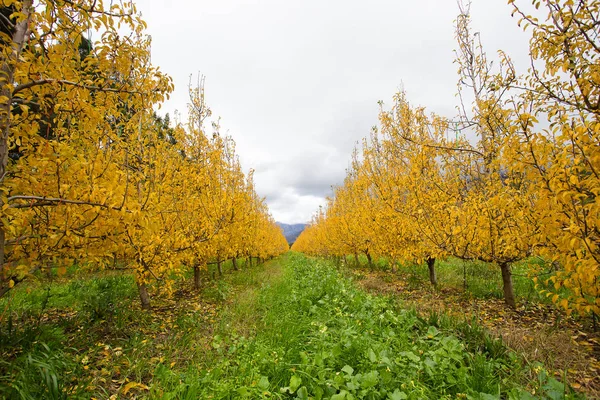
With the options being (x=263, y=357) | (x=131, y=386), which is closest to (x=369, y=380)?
(x=263, y=357)

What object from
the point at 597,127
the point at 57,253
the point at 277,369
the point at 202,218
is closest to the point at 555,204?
the point at 597,127

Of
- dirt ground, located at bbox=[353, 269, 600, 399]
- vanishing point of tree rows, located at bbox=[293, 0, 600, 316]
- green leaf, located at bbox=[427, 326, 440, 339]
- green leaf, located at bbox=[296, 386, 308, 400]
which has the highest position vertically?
vanishing point of tree rows, located at bbox=[293, 0, 600, 316]

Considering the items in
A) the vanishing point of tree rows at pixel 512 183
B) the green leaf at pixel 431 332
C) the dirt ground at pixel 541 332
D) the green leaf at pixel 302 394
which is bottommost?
the dirt ground at pixel 541 332

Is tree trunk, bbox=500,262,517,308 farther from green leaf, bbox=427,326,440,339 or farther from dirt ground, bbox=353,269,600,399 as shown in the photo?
Answer: green leaf, bbox=427,326,440,339

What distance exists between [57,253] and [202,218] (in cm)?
329

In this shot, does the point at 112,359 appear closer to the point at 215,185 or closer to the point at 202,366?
the point at 202,366

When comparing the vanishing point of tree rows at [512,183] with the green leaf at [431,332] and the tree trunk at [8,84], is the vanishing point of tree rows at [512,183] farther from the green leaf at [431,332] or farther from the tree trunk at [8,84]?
the tree trunk at [8,84]

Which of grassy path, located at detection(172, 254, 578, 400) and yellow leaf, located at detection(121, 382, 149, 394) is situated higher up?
grassy path, located at detection(172, 254, 578, 400)

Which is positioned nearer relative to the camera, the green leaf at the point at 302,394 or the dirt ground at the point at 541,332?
the green leaf at the point at 302,394

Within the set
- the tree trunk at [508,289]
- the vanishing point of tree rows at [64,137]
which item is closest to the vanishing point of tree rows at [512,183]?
the tree trunk at [508,289]

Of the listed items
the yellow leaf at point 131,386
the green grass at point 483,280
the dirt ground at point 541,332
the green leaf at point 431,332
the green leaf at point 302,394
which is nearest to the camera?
the green leaf at point 302,394

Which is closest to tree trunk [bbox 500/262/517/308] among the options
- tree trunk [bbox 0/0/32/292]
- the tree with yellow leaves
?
the tree with yellow leaves

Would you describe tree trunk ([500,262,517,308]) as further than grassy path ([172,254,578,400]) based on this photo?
Yes

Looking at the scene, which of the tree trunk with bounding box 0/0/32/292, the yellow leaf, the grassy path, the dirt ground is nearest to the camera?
the tree trunk with bounding box 0/0/32/292
